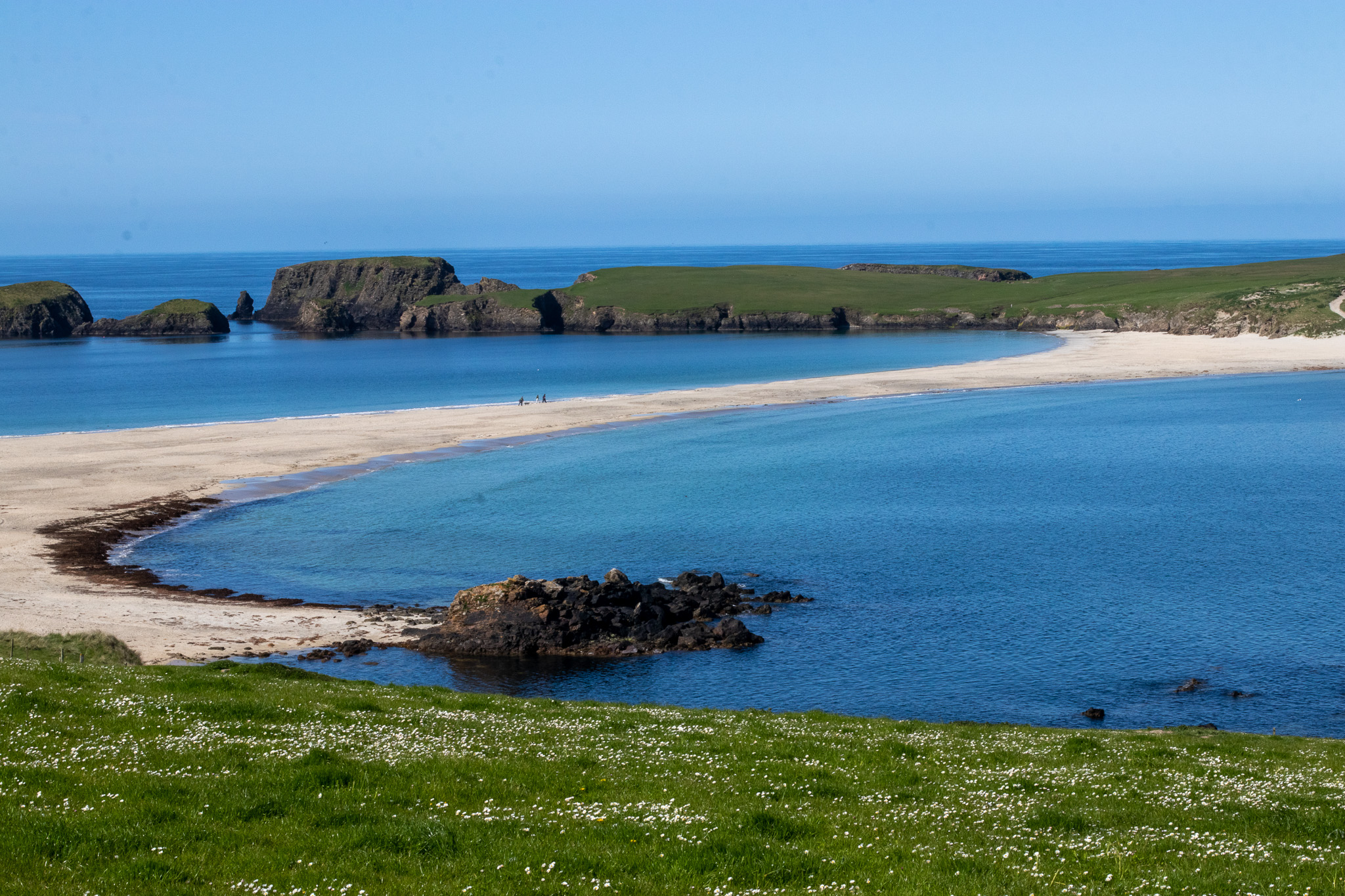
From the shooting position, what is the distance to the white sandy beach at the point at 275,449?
1745 inches

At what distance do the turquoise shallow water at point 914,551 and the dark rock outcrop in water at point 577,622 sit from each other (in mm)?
1141

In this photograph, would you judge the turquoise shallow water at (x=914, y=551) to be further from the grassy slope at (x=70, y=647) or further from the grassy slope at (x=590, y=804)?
the grassy slope at (x=590, y=804)

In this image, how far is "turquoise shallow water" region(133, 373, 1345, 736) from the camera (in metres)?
38.6

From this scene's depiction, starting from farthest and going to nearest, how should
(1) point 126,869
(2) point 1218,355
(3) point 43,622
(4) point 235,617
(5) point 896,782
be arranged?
1. (2) point 1218,355
2. (4) point 235,617
3. (3) point 43,622
4. (5) point 896,782
5. (1) point 126,869

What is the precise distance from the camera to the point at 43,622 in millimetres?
42406

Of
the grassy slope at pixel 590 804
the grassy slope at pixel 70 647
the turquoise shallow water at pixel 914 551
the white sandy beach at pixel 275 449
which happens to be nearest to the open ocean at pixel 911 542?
the turquoise shallow water at pixel 914 551

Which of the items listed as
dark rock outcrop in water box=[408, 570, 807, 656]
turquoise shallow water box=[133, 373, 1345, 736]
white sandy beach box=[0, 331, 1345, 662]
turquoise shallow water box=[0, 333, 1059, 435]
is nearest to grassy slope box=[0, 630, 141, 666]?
white sandy beach box=[0, 331, 1345, 662]

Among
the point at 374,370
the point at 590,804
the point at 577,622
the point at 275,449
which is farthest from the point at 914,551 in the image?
the point at 374,370

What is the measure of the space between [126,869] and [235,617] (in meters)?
36.5

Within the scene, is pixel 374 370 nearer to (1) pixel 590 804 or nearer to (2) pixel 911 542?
(2) pixel 911 542

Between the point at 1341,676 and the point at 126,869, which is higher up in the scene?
the point at 126,869

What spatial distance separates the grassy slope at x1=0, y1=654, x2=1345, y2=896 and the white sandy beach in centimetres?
2183

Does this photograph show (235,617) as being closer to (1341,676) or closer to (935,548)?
(935,548)

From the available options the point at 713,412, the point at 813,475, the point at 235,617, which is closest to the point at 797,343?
the point at 713,412
